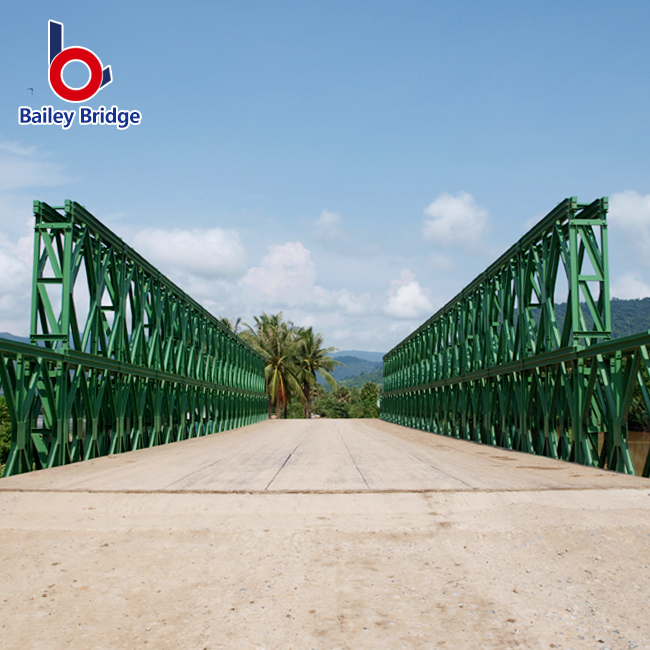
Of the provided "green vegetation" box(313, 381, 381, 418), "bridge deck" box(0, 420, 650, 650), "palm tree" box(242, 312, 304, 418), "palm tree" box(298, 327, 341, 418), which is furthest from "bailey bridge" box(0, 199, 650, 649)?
"green vegetation" box(313, 381, 381, 418)

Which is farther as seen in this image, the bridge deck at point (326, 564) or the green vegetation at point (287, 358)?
the green vegetation at point (287, 358)

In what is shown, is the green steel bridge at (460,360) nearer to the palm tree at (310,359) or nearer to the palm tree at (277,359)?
the palm tree at (277,359)

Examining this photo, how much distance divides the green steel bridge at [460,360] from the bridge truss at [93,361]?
1.0 inches

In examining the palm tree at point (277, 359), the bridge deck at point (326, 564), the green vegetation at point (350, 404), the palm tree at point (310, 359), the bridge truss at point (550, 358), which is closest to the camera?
the bridge deck at point (326, 564)

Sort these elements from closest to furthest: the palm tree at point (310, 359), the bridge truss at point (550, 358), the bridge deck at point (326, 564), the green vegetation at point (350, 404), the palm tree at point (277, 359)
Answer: the bridge deck at point (326, 564), the bridge truss at point (550, 358), the palm tree at point (277, 359), the palm tree at point (310, 359), the green vegetation at point (350, 404)

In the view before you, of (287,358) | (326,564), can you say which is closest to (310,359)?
(287,358)

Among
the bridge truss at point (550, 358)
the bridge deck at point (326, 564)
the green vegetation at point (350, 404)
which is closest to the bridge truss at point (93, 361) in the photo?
the bridge deck at point (326, 564)

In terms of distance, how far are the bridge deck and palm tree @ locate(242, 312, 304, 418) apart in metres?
48.2

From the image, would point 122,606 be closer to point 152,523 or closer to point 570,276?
point 152,523

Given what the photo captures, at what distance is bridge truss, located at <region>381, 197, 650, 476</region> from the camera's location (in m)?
9.16

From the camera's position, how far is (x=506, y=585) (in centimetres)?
426

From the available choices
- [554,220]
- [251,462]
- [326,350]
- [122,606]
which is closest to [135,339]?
[251,462]

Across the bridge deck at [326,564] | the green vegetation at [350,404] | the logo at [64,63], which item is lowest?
the bridge deck at [326,564]

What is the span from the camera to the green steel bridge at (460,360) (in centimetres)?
930
